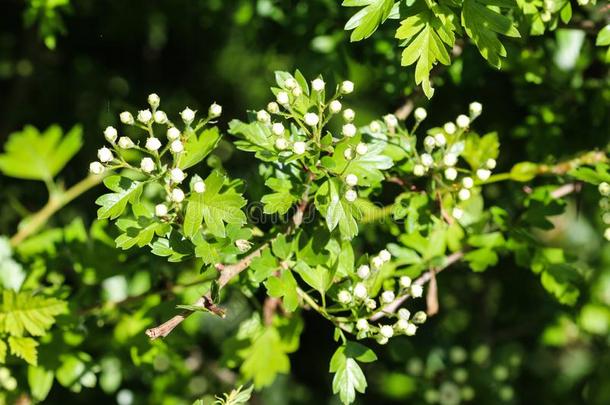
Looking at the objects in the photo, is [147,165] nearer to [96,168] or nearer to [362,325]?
[96,168]

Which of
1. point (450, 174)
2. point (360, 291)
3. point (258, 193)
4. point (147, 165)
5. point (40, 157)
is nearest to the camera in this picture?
point (147, 165)

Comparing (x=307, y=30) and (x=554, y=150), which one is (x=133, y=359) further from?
(x=554, y=150)

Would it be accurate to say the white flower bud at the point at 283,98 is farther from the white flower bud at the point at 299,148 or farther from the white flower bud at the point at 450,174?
the white flower bud at the point at 450,174

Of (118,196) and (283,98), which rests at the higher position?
(283,98)

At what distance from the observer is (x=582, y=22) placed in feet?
6.82

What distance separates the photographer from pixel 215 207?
1.52 metres

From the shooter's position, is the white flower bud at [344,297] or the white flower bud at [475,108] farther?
the white flower bud at [475,108]

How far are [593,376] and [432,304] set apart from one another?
123cm

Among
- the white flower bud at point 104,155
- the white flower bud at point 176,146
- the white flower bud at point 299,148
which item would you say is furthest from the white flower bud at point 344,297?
the white flower bud at point 104,155

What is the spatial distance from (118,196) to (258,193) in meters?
0.41

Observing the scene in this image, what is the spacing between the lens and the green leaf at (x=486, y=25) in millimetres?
1534

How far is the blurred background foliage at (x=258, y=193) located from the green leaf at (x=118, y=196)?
0.40 metres

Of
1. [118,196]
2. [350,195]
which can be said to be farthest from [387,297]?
[118,196]

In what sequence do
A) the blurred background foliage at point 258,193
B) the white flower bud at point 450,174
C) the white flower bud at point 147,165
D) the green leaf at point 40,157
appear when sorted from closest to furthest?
the white flower bud at point 147,165
the white flower bud at point 450,174
the blurred background foliage at point 258,193
the green leaf at point 40,157
